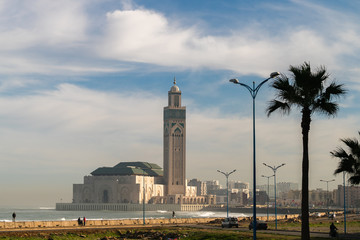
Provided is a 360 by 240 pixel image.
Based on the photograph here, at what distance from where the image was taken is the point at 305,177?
3700 centimetres

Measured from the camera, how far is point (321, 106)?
37875 mm

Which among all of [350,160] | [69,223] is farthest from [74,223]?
[350,160]

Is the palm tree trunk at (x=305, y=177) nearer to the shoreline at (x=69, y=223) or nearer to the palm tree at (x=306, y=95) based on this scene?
the palm tree at (x=306, y=95)

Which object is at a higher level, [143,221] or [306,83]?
[306,83]

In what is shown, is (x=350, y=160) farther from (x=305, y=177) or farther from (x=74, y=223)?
(x=74, y=223)

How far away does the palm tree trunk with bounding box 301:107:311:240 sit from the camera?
36.8m

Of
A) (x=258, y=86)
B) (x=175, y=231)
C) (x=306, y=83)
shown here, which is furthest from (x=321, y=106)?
(x=175, y=231)

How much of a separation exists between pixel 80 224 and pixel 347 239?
124 feet

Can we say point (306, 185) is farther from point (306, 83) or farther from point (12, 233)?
point (12, 233)

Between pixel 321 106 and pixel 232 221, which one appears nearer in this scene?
pixel 321 106

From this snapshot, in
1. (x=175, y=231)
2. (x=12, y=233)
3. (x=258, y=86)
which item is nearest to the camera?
(x=258, y=86)

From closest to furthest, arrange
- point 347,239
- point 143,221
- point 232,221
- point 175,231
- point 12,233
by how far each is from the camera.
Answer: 1. point 347,239
2. point 12,233
3. point 175,231
4. point 232,221
5. point 143,221

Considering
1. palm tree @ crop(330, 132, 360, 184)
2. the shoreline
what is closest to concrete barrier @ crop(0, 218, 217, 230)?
the shoreline

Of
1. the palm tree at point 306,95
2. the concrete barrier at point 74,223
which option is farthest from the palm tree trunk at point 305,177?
the concrete barrier at point 74,223
